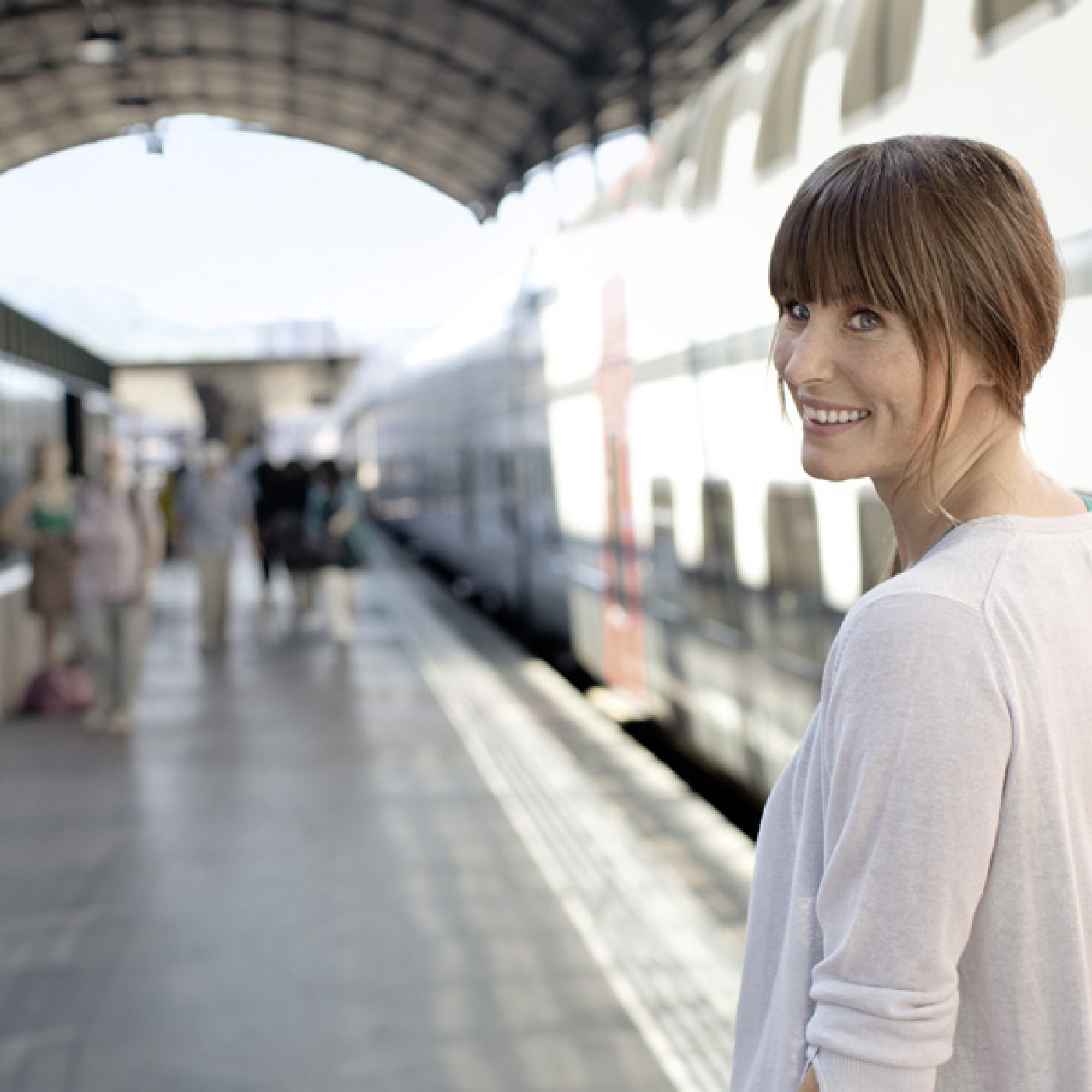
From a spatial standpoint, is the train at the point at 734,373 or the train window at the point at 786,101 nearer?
the train at the point at 734,373

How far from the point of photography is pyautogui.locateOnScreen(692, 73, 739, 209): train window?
17.8 feet

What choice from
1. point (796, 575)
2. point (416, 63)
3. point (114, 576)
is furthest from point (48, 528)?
point (416, 63)

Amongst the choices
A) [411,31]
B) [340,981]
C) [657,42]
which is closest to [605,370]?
[340,981]

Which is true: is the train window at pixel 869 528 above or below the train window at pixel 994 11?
below

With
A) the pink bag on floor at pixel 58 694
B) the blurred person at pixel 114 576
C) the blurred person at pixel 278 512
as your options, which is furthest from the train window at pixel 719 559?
the blurred person at pixel 278 512

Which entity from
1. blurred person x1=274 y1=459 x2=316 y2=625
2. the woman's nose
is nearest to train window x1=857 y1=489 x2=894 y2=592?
the woman's nose

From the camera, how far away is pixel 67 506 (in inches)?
321

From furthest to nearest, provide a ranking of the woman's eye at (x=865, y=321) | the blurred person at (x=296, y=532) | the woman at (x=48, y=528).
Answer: the blurred person at (x=296, y=532) → the woman at (x=48, y=528) → the woman's eye at (x=865, y=321)

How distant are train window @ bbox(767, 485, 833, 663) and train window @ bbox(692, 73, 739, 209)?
1.30m

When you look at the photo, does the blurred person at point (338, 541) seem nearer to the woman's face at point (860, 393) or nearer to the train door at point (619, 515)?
the train door at point (619, 515)

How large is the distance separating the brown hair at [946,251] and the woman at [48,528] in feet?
24.2

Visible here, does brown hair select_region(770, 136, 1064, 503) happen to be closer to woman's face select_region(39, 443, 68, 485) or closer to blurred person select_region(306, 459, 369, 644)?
woman's face select_region(39, 443, 68, 485)

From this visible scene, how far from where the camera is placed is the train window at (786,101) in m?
4.50

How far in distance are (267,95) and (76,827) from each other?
59.7ft
